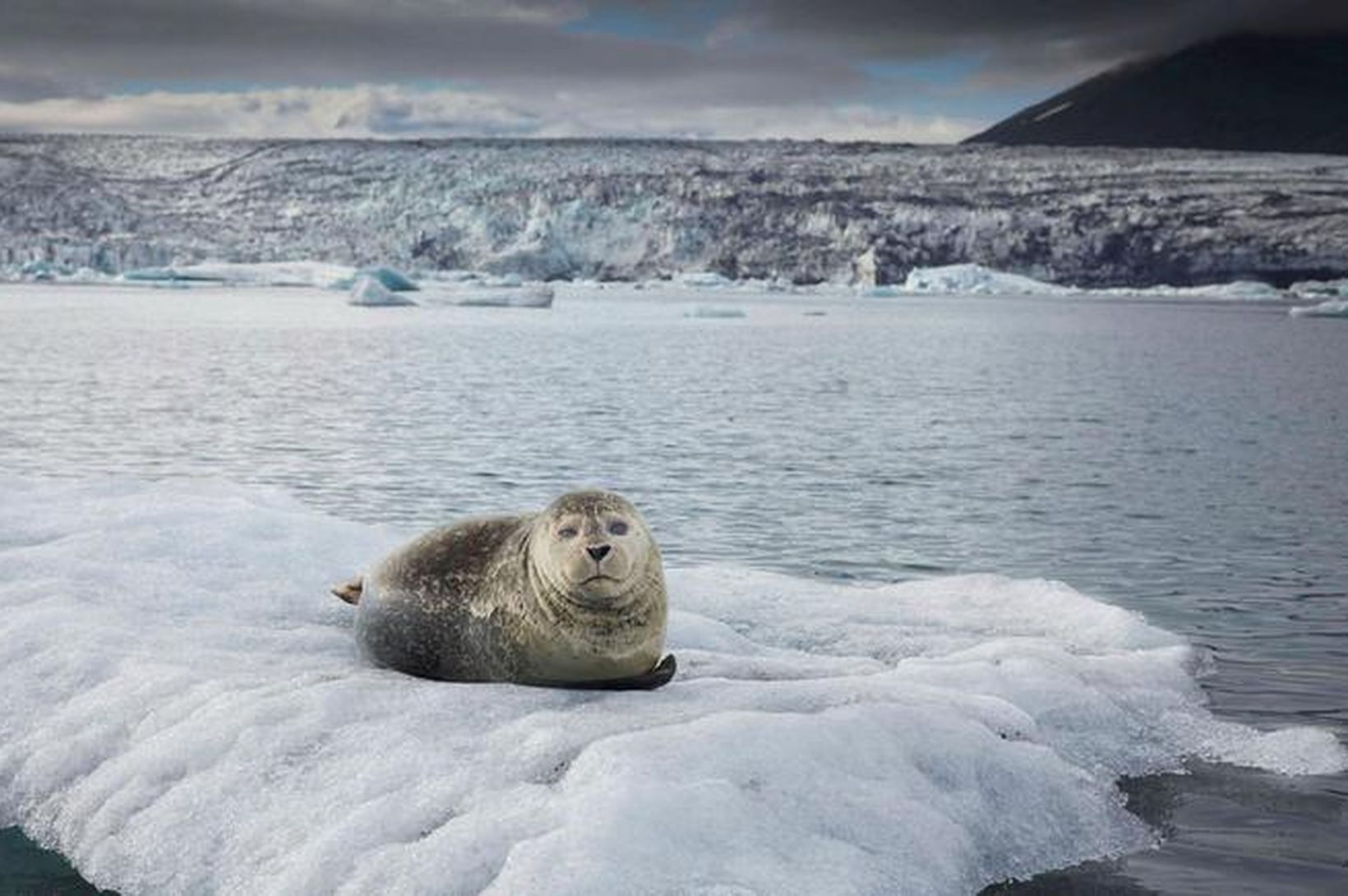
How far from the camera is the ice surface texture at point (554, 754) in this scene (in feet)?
13.2

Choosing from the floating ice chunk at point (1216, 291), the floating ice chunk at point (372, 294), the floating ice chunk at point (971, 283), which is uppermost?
the floating ice chunk at point (372, 294)

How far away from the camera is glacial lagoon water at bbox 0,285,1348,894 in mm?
6867

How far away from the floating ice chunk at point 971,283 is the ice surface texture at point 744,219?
3004mm

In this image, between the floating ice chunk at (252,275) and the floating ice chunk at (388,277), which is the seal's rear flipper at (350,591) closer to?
the floating ice chunk at (388,277)

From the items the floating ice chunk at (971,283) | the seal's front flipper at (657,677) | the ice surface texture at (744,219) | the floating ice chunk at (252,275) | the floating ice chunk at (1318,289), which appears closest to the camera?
the seal's front flipper at (657,677)

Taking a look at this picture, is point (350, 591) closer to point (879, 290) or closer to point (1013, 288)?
point (1013, 288)

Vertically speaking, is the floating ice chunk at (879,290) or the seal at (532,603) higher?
the seal at (532,603)

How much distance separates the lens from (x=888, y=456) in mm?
16812

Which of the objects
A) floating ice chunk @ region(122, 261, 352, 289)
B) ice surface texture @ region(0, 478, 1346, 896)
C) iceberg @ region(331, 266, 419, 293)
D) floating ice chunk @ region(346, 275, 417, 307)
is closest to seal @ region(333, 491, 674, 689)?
ice surface texture @ region(0, 478, 1346, 896)

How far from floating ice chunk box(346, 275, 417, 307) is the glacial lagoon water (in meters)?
13.7

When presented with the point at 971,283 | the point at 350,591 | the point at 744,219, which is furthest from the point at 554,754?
the point at 744,219

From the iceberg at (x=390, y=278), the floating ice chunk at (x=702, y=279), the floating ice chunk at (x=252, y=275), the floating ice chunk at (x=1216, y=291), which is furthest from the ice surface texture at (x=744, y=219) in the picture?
the iceberg at (x=390, y=278)

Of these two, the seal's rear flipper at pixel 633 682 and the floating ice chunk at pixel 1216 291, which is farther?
the floating ice chunk at pixel 1216 291

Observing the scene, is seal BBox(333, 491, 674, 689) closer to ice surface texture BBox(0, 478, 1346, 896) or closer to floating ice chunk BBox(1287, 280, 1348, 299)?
ice surface texture BBox(0, 478, 1346, 896)
